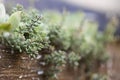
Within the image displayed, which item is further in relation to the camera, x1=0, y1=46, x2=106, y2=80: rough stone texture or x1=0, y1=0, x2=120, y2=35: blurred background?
x1=0, y1=0, x2=120, y2=35: blurred background

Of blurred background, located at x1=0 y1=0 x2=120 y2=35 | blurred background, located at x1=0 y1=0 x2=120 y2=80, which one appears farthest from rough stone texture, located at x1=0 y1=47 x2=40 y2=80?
blurred background, located at x1=0 y1=0 x2=120 y2=35

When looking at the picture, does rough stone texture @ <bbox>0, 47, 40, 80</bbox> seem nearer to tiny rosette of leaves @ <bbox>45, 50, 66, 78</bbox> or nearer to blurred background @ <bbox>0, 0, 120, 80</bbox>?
tiny rosette of leaves @ <bbox>45, 50, 66, 78</bbox>

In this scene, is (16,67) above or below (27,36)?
below

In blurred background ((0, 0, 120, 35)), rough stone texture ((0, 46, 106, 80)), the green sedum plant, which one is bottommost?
blurred background ((0, 0, 120, 35))

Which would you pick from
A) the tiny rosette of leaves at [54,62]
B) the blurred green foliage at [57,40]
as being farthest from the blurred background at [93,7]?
the tiny rosette of leaves at [54,62]

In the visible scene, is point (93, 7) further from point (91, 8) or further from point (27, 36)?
point (27, 36)

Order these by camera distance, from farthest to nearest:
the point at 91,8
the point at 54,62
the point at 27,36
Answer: the point at 91,8, the point at 54,62, the point at 27,36

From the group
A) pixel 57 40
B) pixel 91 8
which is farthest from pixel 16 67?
pixel 91 8

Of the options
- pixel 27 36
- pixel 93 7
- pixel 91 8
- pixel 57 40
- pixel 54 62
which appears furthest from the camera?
pixel 93 7

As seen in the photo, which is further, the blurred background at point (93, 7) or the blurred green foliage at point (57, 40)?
the blurred background at point (93, 7)

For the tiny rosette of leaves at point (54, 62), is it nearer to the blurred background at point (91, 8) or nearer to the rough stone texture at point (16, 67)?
the rough stone texture at point (16, 67)

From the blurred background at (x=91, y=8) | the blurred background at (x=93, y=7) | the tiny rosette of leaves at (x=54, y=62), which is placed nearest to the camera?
the tiny rosette of leaves at (x=54, y=62)

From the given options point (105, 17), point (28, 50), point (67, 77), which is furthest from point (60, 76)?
point (105, 17)

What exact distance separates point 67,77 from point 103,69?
0.60m
